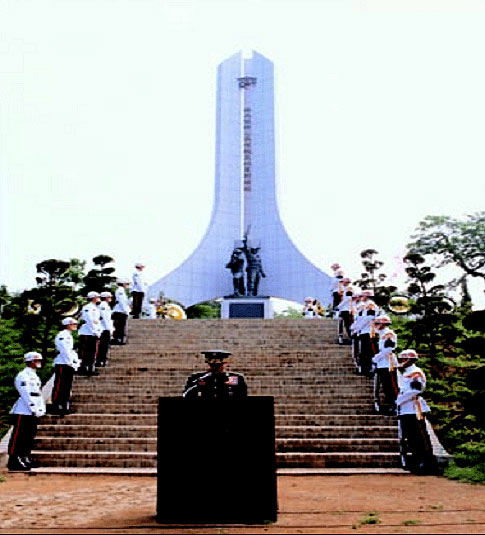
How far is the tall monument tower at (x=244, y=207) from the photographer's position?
25250mm

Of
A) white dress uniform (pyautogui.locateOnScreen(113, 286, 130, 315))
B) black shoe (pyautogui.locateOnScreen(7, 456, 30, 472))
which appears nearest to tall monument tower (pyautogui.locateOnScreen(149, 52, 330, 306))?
white dress uniform (pyautogui.locateOnScreen(113, 286, 130, 315))

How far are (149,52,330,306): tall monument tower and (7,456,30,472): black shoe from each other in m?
17.4

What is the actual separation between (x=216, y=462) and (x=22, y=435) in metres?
4.10

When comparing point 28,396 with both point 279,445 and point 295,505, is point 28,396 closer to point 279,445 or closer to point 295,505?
point 279,445

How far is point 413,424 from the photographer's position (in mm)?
7289

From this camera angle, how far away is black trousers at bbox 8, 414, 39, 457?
7512 millimetres

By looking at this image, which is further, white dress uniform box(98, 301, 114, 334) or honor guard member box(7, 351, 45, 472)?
white dress uniform box(98, 301, 114, 334)

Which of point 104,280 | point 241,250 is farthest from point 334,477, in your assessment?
point 241,250

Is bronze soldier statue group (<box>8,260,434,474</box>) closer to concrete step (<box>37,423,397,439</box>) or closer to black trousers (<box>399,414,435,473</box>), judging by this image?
black trousers (<box>399,414,435,473</box>)

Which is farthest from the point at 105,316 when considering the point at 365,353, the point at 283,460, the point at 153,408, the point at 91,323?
the point at 283,460

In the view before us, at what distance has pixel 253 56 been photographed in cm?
2847

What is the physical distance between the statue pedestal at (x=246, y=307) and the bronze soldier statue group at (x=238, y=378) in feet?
31.4

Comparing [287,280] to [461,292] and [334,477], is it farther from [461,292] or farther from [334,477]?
[334,477]

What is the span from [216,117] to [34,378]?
21248 millimetres
